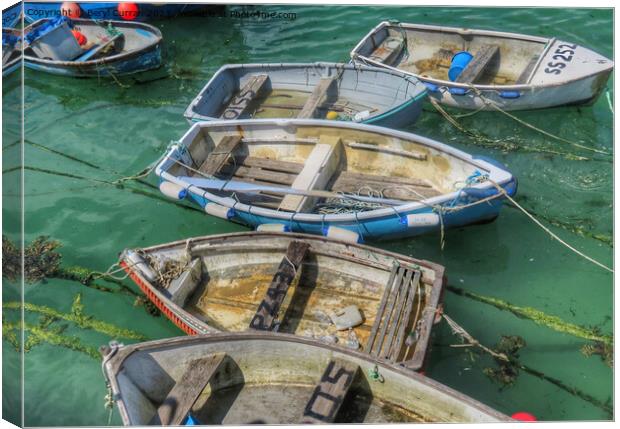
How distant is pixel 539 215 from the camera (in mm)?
10086

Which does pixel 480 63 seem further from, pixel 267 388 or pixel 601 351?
pixel 267 388

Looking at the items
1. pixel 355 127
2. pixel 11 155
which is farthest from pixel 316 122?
pixel 11 155

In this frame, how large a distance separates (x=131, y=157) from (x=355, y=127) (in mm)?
5501

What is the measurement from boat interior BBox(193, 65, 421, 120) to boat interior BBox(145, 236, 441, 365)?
394 centimetres

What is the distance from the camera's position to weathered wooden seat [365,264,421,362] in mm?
7172

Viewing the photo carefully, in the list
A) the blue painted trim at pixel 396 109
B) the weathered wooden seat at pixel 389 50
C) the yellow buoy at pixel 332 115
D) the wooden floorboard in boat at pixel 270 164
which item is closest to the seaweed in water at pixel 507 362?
the wooden floorboard in boat at pixel 270 164

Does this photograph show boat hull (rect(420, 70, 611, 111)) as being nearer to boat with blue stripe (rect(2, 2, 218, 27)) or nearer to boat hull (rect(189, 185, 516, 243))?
boat hull (rect(189, 185, 516, 243))

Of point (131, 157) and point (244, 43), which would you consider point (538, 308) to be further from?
point (244, 43)

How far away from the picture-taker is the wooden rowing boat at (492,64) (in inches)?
452

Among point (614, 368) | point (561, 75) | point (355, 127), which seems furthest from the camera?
point (561, 75)

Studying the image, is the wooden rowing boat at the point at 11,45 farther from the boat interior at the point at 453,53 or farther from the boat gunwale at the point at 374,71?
the boat interior at the point at 453,53

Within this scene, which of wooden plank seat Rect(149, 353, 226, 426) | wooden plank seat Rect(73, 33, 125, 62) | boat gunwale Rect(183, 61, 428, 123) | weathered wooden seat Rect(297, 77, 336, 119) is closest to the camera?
wooden plank seat Rect(149, 353, 226, 426)

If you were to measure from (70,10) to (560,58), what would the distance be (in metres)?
13.8

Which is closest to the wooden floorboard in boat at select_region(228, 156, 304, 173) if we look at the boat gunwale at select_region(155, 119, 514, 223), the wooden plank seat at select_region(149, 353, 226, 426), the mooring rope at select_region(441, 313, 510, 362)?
the boat gunwale at select_region(155, 119, 514, 223)
